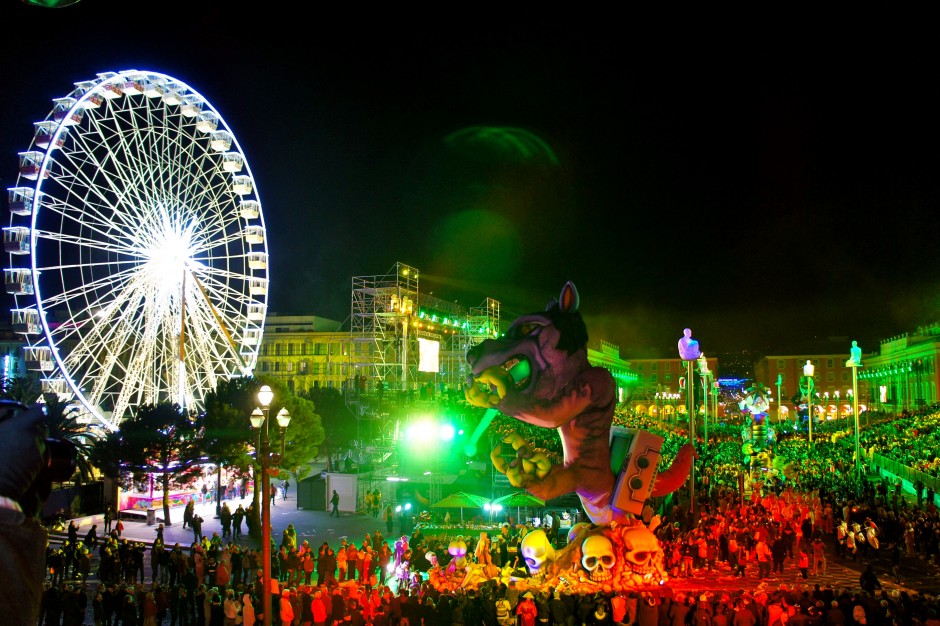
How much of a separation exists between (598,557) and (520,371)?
3689 millimetres

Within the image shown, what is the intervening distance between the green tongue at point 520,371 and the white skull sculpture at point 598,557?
3.24 metres

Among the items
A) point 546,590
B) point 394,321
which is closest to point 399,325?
point 394,321

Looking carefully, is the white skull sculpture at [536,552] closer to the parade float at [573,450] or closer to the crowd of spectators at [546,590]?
the parade float at [573,450]

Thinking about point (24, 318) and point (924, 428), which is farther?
point (924, 428)

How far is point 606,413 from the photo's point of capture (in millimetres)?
13586

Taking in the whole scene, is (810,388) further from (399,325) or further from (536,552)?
(536,552)

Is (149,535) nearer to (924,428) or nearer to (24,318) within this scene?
(24,318)

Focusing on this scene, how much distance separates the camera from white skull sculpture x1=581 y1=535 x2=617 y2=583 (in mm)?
13125

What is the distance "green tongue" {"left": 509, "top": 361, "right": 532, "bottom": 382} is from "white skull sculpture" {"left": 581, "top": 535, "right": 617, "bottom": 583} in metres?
3.24

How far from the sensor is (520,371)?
13.2m

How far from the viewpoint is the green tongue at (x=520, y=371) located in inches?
519

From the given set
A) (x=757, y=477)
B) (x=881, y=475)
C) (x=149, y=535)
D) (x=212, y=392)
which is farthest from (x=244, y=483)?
(x=881, y=475)

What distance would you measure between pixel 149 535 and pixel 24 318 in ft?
28.8

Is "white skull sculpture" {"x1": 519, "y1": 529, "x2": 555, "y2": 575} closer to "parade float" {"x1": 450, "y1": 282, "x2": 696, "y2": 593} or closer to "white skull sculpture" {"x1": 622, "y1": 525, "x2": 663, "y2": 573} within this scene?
"parade float" {"x1": 450, "y1": 282, "x2": 696, "y2": 593}
